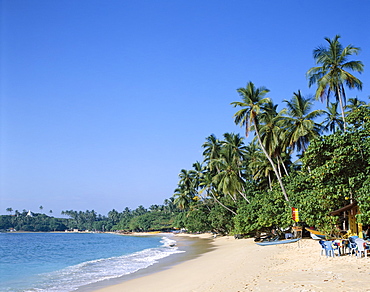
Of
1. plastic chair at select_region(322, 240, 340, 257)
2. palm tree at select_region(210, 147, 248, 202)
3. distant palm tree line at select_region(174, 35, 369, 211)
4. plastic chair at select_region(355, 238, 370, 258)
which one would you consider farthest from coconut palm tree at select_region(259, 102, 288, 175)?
plastic chair at select_region(355, 238, 370, 258)

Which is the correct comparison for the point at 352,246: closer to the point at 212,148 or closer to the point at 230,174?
the point at 230,174

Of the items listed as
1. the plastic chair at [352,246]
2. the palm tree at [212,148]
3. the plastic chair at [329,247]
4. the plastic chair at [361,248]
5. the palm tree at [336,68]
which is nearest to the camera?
the plastic chair at [361,248]

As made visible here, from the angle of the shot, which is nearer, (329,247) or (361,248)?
(361,248)

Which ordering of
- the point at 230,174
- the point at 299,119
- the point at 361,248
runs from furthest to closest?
1. the point at 230,174
2. the point at 299,119
3. the point at 361,248

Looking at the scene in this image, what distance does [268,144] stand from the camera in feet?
93.1

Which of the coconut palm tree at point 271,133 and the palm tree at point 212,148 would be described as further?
the palm tree at point 212,148

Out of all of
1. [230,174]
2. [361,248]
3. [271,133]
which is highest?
[271,133]

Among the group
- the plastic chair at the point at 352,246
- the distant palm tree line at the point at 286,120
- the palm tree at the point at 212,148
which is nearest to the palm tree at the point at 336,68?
the distant palm tree line at the point at 286,120

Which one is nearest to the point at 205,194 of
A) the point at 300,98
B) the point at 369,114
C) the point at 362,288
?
the point at 300,98

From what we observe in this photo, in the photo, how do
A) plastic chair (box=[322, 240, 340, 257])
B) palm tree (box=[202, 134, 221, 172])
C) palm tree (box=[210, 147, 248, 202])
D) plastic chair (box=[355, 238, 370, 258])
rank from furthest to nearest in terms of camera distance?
palm tree (box=[202, 134, 221, 172]) → palm tree (box=[210, 147, 248, 202]) → plastic chair (box=[322, 240, 340, 257]) → plastic chair (box=[355, 238, 370, 258])

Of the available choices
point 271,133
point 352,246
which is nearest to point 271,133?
point 271,133

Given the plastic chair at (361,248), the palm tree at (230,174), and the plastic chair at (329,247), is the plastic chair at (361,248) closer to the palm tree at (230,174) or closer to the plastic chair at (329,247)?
the plastic chair at (329,247)

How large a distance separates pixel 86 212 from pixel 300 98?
180 meters

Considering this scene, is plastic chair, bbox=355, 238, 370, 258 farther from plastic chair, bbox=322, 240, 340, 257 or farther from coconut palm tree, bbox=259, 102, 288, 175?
coconut palm tree, bbox=259, 102, 288, 175
